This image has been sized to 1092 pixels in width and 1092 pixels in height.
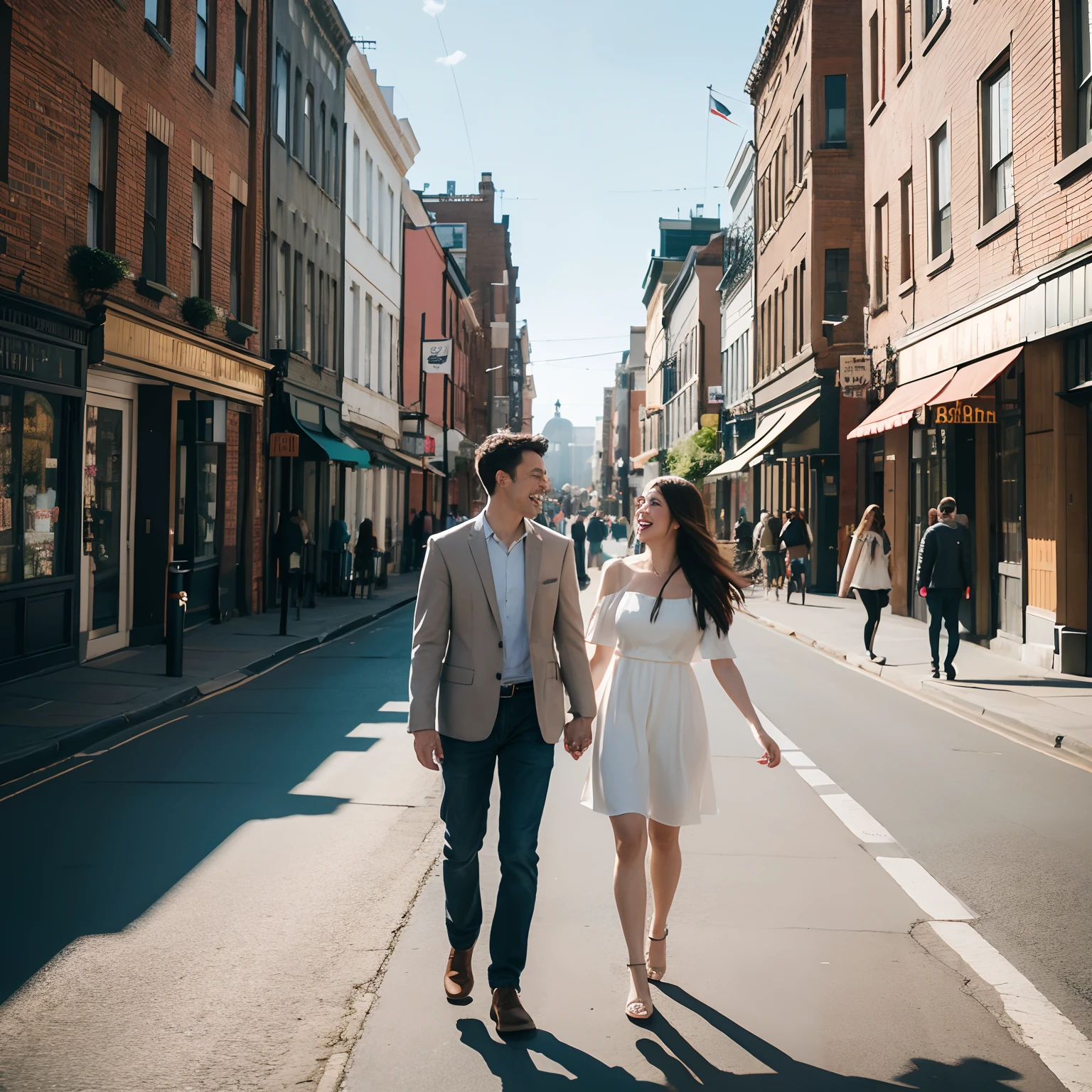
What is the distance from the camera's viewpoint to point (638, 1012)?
415 cm

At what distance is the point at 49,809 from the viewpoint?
7258 millimetres

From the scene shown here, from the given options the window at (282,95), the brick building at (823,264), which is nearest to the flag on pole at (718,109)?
the brick building at (823,264)

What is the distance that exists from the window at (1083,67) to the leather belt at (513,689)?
1192 centimetres

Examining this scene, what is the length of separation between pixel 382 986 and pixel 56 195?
11030 mm

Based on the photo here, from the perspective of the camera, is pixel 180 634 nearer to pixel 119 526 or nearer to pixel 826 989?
pixel 119 526

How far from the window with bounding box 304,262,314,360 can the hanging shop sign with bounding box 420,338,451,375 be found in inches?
449

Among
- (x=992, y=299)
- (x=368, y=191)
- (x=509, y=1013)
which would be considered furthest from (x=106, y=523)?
(x=368, y=191)

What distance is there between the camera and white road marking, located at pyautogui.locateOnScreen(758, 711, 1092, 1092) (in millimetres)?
3846

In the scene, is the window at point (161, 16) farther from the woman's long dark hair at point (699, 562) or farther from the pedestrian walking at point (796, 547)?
the pedestrian walking at point (796, 547)

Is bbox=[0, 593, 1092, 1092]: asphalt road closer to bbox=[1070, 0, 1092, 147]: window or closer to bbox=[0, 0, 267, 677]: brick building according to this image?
bbox=[0, 0, 267, 677]: brick building

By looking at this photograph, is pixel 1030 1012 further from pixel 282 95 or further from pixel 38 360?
pixel 282 95

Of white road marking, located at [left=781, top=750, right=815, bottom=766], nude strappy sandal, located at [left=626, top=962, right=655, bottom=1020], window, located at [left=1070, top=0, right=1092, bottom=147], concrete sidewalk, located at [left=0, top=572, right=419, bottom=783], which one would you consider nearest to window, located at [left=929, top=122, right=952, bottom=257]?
window, located at [left=1070, top=0, right=1092, bottom=147]

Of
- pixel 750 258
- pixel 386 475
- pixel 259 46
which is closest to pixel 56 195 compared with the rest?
pixel 259 46

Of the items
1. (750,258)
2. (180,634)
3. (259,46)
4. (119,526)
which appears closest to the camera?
(180,634)
